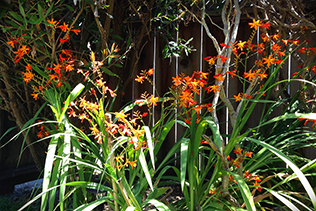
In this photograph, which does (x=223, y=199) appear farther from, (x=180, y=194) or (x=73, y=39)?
(x=73, y=39)

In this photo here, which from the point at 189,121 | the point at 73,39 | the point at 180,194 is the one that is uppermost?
the point at 73,39

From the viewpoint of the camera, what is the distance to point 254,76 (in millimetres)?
1237

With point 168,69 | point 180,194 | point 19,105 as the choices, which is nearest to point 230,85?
point 168,69

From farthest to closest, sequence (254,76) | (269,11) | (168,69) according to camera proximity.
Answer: (168,69) < (269,11) < (254,76)

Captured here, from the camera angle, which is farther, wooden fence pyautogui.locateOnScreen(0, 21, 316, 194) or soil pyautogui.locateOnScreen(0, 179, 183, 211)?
wooden fence pyautogui.locateOnScreen(0, 21, 316, 194)

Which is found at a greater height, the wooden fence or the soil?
the wooden fence

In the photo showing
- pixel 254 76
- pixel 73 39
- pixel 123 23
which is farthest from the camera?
pixel 123 23

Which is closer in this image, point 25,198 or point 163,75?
point 25,198

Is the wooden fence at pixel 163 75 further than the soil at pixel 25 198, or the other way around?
the wooden fence at pixel 163 75

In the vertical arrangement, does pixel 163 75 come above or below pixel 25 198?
above

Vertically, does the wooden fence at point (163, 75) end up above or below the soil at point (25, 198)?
above

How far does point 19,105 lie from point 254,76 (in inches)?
57.6

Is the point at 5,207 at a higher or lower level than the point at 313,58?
lower

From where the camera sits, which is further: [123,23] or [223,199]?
[123,23]
